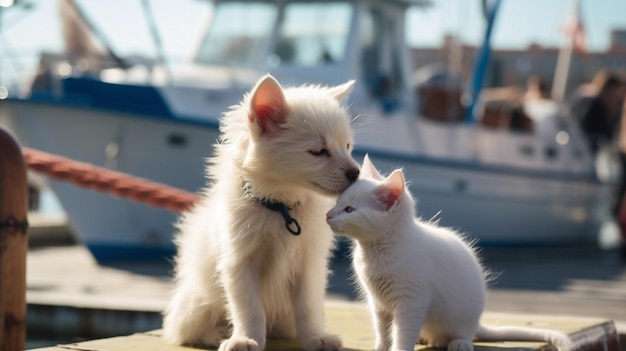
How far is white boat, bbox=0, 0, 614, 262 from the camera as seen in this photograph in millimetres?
10953

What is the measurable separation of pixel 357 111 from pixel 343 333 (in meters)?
7.43

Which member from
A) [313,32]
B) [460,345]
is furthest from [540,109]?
[460,345]

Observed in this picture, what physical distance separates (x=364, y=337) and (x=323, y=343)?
611 millimetres

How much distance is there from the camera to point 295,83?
11508 millimetres

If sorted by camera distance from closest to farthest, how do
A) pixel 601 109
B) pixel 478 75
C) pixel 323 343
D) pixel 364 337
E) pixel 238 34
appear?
pixel 323 343 < pixel 364 337 < pixel 238 34 < pixel 478 75 < pixel 601 109

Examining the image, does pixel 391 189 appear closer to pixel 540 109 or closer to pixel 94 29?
pixel 94 29

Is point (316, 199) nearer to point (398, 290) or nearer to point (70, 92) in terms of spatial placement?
point (398, 290)

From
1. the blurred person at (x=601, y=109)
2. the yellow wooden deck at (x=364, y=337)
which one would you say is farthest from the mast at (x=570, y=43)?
the yellow wooden deck at (x=364, y=337)

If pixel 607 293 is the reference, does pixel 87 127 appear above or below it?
above

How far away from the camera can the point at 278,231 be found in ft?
12.3

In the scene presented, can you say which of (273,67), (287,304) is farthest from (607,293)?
(287,304)

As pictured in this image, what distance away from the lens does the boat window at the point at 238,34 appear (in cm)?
1227

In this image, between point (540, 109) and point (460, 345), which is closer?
point (460, 345)

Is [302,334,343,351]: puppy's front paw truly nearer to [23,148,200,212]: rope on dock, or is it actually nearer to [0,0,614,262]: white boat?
[23,148,200,212]: rope on dock
